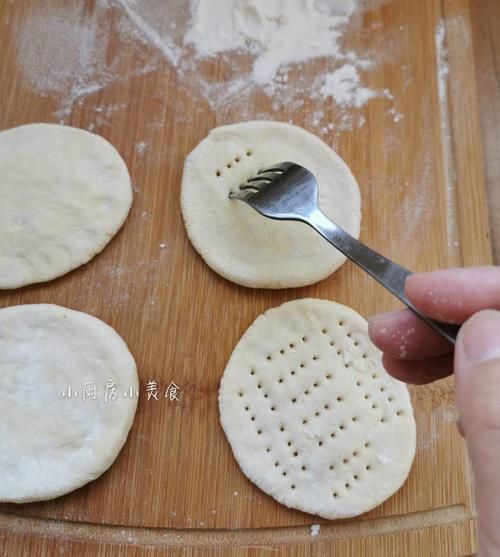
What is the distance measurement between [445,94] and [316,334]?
737 millimetres

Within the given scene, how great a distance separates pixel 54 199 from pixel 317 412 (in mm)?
740

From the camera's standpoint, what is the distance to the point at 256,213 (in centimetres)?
121

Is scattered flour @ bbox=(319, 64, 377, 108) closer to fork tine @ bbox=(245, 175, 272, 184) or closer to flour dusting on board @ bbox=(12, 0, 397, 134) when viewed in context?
flour dusting on board @ bbox=(12, 0, 397, 134)

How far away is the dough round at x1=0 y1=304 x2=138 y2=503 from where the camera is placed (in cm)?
102

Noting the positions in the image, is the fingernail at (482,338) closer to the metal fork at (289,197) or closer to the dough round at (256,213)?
the metal fork at (289,197)

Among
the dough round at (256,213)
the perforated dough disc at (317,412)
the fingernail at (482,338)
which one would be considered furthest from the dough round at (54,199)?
the fingernail at (482,338)

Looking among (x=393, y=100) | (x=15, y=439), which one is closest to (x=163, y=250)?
(x=15, y=439)

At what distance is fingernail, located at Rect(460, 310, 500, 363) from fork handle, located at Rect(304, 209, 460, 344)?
0.14 m

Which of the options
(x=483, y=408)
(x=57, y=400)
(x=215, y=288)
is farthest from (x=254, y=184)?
(x=483, y=408)

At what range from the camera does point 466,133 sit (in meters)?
1.35

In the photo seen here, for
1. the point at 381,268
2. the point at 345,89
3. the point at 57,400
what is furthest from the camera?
the point at 345,89

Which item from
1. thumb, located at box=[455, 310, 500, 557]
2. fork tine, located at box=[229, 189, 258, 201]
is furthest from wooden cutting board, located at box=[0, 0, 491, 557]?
thumb, located at box=[455, 310, 500, 557]

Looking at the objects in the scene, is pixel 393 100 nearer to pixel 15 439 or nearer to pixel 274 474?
pixel 274 474

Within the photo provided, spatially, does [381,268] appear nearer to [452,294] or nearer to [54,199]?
[452,294]
